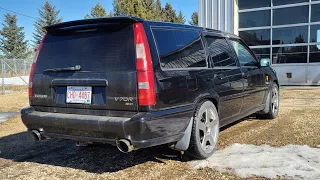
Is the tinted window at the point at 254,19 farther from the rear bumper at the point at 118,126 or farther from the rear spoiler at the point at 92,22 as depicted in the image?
the rear spoiler at the point at 92,22

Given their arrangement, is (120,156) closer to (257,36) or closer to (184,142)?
(184,142)

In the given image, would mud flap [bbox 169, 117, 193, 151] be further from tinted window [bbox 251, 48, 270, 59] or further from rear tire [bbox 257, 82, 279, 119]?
tinted window [bbox 251, 48, 270, 59]

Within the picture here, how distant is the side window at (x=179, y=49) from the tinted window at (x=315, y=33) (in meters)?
11.3

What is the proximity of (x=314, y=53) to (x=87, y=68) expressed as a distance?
12.8 metres

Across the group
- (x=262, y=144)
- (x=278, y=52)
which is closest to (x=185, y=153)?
(x=262, y=144)

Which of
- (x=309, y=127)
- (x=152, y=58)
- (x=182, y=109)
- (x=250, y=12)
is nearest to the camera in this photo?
(x=152, y=58)

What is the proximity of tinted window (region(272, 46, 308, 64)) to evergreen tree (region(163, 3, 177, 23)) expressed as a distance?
29511mm

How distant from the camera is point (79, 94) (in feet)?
11.8

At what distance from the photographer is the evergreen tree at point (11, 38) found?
46.5 m

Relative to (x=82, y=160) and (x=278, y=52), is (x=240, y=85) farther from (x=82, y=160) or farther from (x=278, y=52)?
(x=278, y=52)

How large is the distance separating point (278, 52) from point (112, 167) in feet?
40.6

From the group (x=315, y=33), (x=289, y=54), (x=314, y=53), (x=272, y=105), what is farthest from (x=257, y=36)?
(x=272, y=105)

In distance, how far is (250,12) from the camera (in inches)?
592

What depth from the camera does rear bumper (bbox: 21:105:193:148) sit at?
3260 millimetres
